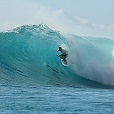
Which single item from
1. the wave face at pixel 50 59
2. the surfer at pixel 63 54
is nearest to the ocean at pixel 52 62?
the wave face at pixel 50 59

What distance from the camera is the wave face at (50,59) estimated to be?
2812 centimetres

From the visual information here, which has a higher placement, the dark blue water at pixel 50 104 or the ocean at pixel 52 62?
the ocean at pixel 52 62

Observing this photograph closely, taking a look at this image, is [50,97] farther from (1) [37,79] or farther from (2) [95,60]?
(2) [95,60]

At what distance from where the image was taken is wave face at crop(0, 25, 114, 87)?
1107 inches

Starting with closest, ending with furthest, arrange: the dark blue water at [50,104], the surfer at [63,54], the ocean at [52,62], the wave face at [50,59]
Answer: the dark blue water at [50,104] < the ocean at [52,62] < the wave face at [50,59] < the surfer at [63,54]

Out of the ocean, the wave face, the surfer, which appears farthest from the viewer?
the surfer

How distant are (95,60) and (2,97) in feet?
50.4

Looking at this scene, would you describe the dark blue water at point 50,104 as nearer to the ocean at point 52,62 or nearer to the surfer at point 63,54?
the ocean at point 52,62

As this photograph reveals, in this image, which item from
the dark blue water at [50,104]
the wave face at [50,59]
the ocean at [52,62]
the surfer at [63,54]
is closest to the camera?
the dark blue water at [50,104]

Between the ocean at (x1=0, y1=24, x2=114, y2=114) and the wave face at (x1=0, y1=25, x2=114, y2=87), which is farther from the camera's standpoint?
the wave face at (x1=0, y1=25, x2=114, y2=87)

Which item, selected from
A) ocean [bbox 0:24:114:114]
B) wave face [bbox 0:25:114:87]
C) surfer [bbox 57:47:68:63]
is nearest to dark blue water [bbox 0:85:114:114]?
ocean [bbox 0:24:114:114]

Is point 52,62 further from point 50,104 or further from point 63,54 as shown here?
point 50,104

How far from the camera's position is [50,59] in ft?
103

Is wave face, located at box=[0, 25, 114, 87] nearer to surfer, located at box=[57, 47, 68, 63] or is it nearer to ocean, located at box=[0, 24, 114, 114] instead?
ocean, located at box=[0, 24, 114, 114]
